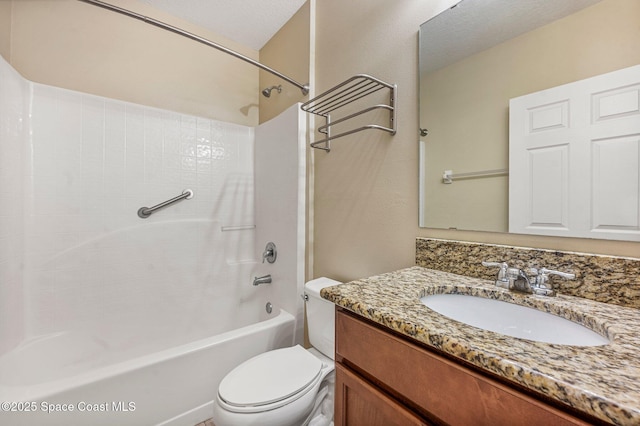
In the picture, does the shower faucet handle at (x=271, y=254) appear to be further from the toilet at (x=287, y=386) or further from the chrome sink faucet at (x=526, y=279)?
the chrome sink faucet at (x=526, y=279)

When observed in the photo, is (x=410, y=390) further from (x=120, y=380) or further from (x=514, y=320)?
(x=120, y=380)

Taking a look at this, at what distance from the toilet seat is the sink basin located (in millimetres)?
632

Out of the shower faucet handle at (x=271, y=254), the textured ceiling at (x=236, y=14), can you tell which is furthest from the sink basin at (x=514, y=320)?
the textured ceiling at (x=236, y=14)

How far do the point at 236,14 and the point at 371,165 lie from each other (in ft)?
5.22

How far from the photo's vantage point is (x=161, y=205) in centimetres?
178

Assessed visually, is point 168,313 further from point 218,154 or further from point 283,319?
point 218,154

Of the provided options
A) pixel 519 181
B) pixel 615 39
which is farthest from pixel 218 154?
pixel 615 39

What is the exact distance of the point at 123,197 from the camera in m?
1.68

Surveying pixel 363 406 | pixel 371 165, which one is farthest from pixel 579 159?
pixel 363 406

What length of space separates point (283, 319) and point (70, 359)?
123cm

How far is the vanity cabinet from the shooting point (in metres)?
0.42

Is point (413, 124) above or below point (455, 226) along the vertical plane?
above

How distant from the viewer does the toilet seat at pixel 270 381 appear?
922mm

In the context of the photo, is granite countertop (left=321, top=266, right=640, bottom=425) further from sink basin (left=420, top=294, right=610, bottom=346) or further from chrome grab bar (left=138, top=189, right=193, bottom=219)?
chrome grab bar (left=138, top=189, right=193, bottom=219)
